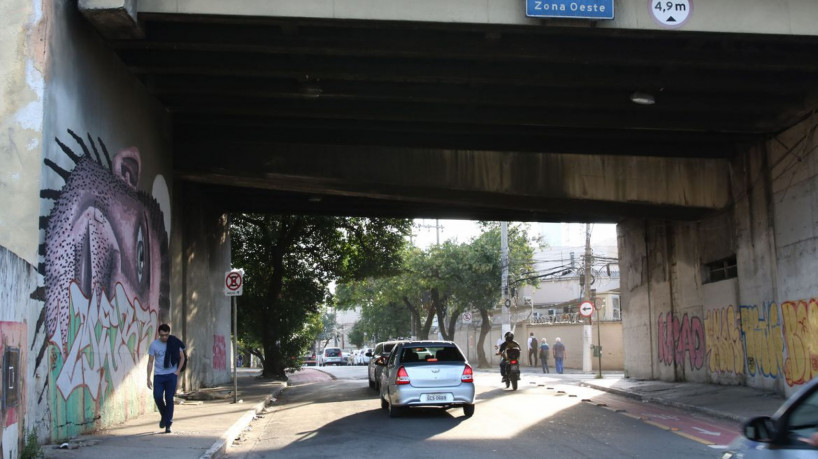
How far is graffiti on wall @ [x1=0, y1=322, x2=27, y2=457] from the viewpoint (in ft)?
26.2

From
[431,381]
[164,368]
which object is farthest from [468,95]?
[164,368]

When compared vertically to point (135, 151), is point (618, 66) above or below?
above

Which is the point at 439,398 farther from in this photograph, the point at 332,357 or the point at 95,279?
the point at 332,357

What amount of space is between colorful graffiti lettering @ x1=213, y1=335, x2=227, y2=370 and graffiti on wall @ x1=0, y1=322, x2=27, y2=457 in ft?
52.5

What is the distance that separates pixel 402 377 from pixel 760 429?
34.9 feet

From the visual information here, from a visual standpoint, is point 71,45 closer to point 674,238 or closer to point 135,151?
point 135,151

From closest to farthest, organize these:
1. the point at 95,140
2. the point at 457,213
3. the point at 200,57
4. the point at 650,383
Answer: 1. the point at 95,140
2. the point at 200,57
3. the point at 650,383
4. the point at 457,213

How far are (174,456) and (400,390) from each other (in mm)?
5921

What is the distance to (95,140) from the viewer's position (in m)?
12.2

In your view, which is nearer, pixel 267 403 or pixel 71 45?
pixel 71 45

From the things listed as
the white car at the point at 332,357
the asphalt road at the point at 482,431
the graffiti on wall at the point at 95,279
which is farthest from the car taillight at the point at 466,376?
the white car at the point at 332,357

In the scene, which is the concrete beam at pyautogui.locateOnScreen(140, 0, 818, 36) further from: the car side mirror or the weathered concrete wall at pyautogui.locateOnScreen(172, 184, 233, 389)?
the weathered concrete wall at pyautogui.locateOnScreen(172, 184, 233, 389)

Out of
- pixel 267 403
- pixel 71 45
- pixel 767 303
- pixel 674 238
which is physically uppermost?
pixel 71 45

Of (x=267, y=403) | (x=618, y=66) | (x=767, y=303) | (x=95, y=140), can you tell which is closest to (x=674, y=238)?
(x=767, y=303)
